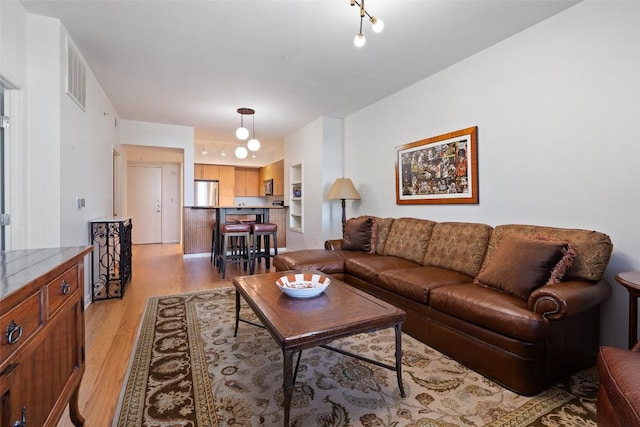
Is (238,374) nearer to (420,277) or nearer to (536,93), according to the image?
(420,277)

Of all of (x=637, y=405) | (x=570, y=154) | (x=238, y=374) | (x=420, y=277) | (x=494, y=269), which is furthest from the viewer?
(x=420, y=277)

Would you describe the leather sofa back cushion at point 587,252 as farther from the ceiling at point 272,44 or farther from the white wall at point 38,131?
the white wall at point 38,131

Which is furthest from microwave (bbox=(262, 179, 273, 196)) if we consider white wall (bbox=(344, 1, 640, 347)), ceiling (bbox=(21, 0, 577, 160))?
white wall (bbox=(344, 1, 640, 347))

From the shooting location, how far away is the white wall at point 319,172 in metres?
4.96

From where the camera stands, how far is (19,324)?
2.81 ft

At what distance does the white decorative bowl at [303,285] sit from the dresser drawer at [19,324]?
114cm

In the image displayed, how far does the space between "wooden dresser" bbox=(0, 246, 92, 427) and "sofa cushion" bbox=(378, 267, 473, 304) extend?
81.4 inches

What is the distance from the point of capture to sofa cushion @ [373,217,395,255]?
3592mm

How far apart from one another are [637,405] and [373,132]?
3.84 meters

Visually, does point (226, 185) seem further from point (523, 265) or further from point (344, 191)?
point (523, 265)

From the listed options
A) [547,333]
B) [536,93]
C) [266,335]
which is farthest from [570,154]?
[266,335]

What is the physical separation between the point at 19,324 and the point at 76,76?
112 inches

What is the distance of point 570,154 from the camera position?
2213mm

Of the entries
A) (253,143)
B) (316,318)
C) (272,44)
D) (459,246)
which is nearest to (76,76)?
(272,44)
